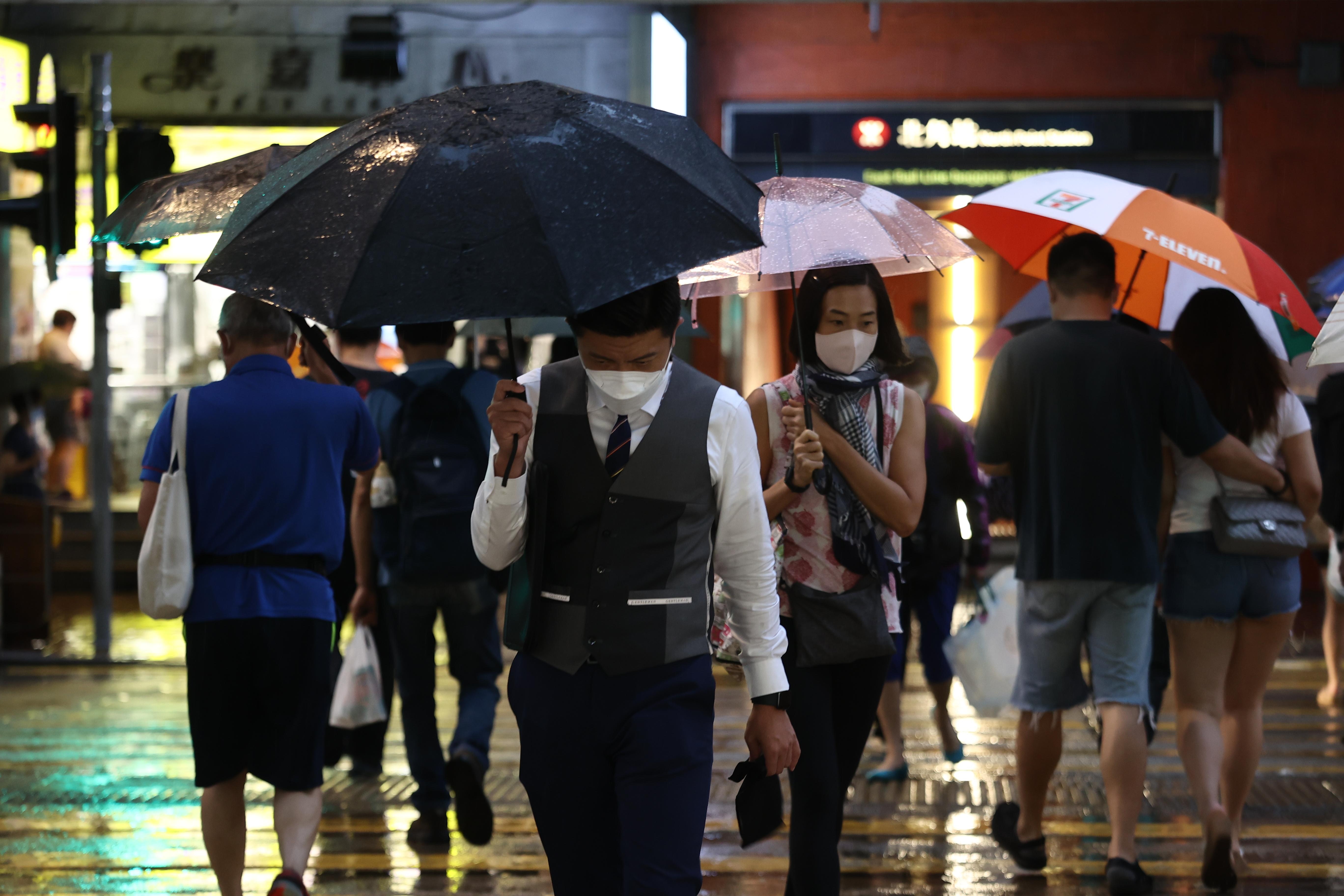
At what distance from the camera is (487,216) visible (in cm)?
241

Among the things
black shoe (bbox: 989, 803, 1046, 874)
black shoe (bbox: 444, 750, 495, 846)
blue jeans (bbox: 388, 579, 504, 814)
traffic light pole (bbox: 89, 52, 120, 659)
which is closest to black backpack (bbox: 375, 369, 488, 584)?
blue jeans (bbox: 388, 579, 504, 814)

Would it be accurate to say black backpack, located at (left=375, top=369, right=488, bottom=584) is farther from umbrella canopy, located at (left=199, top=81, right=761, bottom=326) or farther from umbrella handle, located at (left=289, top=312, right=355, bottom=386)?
umbrella canopy, located at (left=199, top=81, right=761, bottom=326)

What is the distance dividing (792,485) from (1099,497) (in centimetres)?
139

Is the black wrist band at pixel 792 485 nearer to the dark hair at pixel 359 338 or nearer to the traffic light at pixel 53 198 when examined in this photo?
the dark hair at pixel 359 338

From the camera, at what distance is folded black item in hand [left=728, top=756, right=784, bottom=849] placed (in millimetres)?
3057

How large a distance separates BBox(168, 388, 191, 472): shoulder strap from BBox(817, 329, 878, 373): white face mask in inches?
66.5

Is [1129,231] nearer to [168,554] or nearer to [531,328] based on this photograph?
[168,554]

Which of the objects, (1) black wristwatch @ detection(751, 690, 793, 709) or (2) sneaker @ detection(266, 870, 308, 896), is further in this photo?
(2) sneaker @ detection(266, 870, 308, 896)

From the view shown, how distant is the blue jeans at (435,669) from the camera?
527 centimetres

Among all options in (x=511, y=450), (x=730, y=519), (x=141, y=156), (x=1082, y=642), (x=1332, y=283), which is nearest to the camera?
(x=511, y=450)

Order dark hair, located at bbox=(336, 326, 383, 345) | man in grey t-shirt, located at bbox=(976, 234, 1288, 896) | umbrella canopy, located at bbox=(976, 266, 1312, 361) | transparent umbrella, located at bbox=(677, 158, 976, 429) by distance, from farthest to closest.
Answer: dark hair, located at bbox=(336, 326, 383, 345) < umbrella canopy, located at bbox=(976, 266, 1312, 361) < man in grey t-shirt, located at bbox=(976, 234, 1288, 896) < transparent umbrella, located at bbox=(677, 158, 976, 429)

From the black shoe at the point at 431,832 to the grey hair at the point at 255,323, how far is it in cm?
205

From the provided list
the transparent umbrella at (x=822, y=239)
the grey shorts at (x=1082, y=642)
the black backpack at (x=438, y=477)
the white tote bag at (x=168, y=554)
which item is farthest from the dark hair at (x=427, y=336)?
the grey shorts at (x=1082, y=642)

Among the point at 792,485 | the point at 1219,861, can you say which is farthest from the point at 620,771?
the point at 1219,861
